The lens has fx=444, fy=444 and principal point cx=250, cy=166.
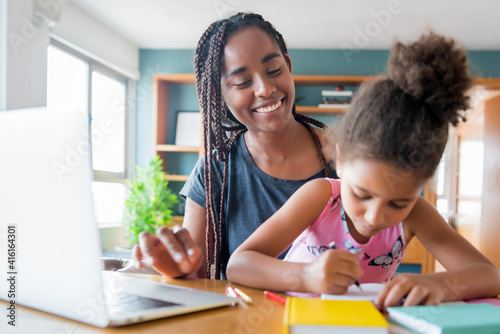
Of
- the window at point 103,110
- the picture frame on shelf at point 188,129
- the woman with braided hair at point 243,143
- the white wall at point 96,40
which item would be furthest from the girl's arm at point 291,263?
the picture frame on shelf at point 188,129

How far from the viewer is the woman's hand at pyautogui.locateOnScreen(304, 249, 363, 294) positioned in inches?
29.8

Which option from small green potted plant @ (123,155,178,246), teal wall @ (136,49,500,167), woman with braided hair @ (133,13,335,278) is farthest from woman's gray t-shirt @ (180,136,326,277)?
teal wall @ (136,49,500,167)

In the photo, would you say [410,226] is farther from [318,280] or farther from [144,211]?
[144,211]

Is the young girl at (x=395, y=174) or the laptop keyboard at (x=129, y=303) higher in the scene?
the young girl at (x=395, y=174)

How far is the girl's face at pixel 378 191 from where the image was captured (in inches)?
33.3

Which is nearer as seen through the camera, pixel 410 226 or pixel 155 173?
pixel 410 226

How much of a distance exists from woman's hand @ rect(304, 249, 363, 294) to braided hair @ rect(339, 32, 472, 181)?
0.70 ft

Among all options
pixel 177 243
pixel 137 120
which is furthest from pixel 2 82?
pixel 137 120

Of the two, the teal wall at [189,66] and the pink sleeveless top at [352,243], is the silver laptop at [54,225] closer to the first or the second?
the pink sleeveless top at [352,243]

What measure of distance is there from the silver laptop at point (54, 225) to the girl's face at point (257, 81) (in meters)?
0.75

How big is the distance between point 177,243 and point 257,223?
1.80ft

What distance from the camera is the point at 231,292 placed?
805 mm

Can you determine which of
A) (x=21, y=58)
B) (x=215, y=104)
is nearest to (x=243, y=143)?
(x=215, y=104)

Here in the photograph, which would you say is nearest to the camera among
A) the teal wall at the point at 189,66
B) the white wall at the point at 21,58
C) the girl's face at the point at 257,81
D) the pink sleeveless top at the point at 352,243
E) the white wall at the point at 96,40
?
the pink sleeveless top at the point at 352,243
